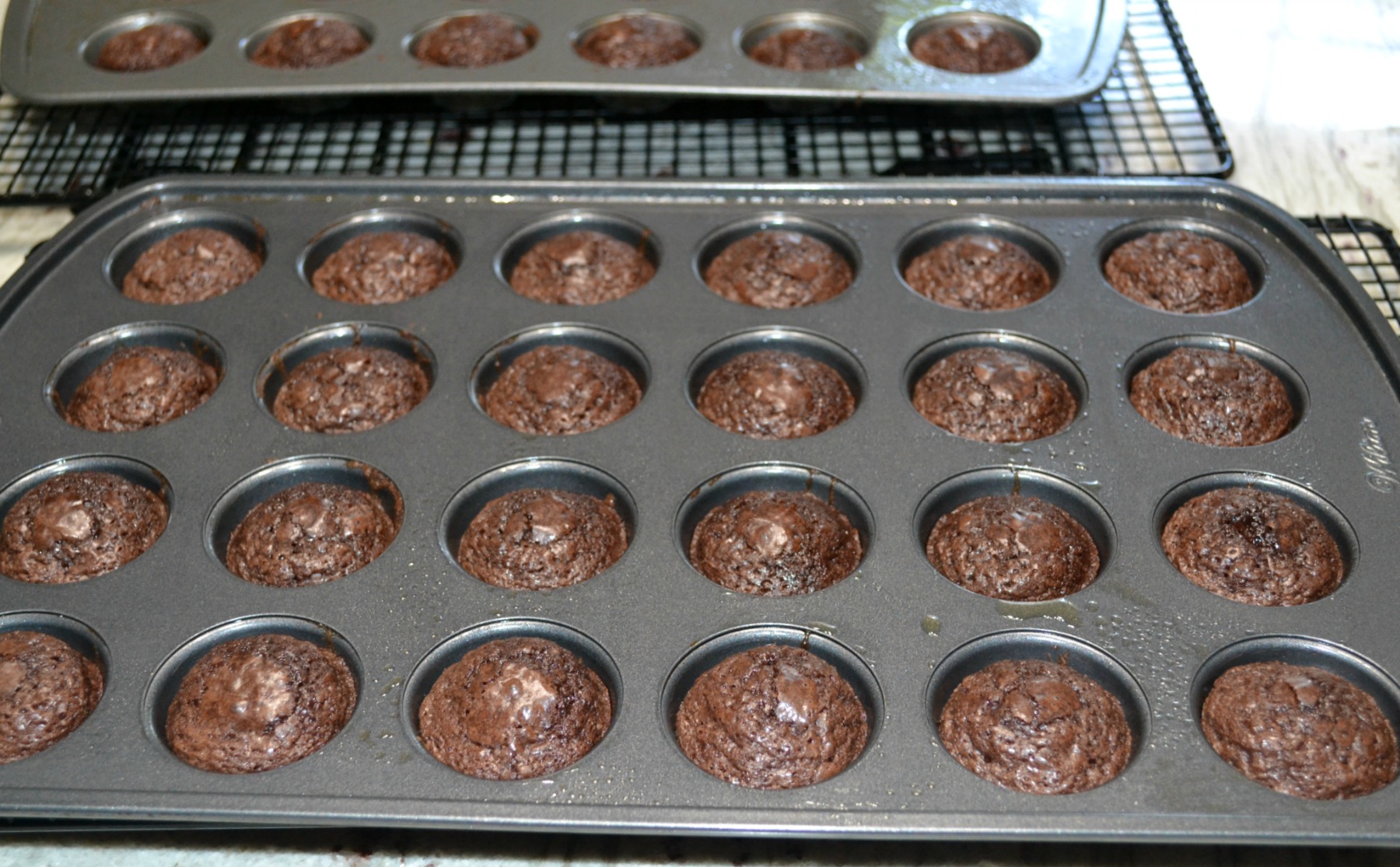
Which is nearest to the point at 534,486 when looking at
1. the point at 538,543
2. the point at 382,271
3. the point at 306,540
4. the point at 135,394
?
the point at 538,543

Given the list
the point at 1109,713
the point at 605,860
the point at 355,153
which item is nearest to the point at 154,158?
the point at 355,153

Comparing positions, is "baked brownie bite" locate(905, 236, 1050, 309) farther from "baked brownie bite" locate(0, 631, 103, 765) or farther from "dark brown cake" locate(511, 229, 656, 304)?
"baked brownie bite" locate(0, 631, 103, 765)

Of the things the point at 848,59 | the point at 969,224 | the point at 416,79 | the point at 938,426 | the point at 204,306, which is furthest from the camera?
the point at 848,59

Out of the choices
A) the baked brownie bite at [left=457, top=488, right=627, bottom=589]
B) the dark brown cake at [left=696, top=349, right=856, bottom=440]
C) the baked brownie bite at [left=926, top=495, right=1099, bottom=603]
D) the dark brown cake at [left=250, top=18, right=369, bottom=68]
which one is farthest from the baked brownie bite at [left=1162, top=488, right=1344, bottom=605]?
the dark brown cake at [left=250, top=18, right=369, bottom=68]

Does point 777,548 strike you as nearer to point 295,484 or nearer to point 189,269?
point 295,484

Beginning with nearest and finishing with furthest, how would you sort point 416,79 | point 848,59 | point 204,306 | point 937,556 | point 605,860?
point 605,860
point 937,556
point 204,306
point 416,79
point 848,59

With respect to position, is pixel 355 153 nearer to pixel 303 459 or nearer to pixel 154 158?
pixel 154 158
